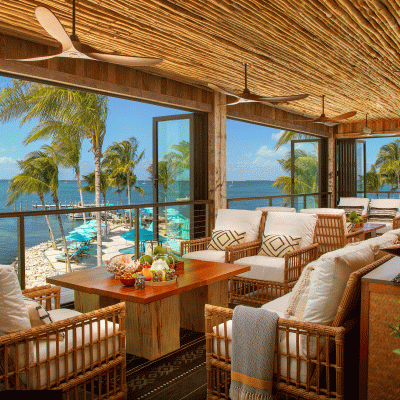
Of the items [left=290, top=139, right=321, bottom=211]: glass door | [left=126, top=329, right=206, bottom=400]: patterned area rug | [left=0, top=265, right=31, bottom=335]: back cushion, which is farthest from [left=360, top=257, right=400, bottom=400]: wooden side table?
[left=290, top=139, right=321, bottom=211]: glass door

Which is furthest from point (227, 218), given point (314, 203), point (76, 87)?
point (314, 203)

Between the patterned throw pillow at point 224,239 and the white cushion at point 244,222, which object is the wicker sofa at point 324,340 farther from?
the white cushion at point 244,222

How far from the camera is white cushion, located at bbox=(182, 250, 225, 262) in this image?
4590 mm

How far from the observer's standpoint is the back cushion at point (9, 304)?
74.6 inches

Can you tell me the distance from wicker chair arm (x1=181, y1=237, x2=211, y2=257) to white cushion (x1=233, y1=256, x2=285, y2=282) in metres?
0.73

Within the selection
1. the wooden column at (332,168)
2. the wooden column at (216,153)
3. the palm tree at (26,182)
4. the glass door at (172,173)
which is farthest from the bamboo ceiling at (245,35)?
the palm tree at (26,182)

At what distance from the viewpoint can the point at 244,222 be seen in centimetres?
502

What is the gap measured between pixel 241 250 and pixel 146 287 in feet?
5.68

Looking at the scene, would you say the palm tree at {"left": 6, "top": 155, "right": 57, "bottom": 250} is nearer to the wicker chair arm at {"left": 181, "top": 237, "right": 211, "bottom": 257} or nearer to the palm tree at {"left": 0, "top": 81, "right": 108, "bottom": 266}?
the palm tree at {"left": 0, "top": 81, "right": 108, "bottom": 266}

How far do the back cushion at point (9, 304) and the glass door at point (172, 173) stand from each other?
14.7 ft

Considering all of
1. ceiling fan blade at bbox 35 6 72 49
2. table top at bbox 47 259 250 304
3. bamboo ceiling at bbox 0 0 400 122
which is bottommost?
table top at bbox 47 259 250 304

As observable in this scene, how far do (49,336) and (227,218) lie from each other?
332 centimetres

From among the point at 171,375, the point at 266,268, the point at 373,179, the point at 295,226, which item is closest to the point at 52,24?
the point at 171,375

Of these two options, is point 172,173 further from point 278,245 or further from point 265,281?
point 265,281
